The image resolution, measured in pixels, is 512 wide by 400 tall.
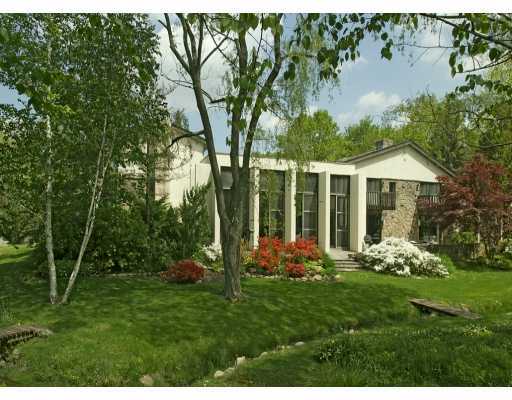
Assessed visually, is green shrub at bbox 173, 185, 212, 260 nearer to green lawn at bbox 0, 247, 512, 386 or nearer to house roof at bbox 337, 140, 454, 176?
green lawn at bbox 0, 247, 512, 386

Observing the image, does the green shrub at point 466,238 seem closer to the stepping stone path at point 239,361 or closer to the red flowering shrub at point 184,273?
the red flowering shrub at point 184,273

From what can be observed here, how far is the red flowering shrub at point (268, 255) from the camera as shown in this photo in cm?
1256

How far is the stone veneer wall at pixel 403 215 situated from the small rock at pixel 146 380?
1625 centimetres

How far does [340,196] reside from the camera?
1916cm

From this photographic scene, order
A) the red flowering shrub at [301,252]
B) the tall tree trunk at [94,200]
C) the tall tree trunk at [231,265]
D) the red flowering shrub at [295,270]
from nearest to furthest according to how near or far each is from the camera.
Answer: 1. the tall tree trunk at [94,200]
2. the tall tree trunk at [231,265]
3. the red flowering shrub at [295,270]
4. the red flowering shrub at [301,252]

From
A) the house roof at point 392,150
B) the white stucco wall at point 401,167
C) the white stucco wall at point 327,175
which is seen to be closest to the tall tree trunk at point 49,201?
the white stucco wall at point 327,175

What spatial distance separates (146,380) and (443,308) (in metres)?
6.20

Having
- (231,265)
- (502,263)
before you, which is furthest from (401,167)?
(231,265)

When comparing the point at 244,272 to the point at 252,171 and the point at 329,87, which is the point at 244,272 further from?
the point at 329,87

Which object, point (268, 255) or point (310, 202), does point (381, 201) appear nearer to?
point (310, 202)

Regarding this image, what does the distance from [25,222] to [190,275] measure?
378cm

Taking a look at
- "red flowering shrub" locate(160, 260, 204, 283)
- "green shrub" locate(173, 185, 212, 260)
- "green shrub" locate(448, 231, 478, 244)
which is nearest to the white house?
"green shrub" locate(448, 231, 478, 244)

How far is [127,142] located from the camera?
8258 millimetres

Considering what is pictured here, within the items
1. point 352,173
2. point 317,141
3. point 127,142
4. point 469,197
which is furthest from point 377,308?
point 317,141
